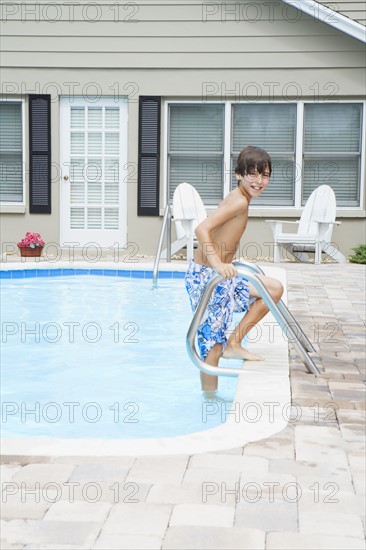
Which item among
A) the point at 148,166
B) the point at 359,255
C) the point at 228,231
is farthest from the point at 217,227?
the point at 148,166

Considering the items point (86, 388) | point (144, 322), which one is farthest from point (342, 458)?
point (144, 322)

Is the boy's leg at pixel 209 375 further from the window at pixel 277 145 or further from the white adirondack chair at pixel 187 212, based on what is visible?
the window at pixel 277 145

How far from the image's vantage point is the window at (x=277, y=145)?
1083 centimetres

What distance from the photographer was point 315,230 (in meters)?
9.98

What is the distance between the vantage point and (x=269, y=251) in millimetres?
10867

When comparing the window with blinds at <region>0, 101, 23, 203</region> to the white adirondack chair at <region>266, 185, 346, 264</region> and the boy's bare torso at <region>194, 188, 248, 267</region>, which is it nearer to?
the white adirondack chair at <region>266, 185, 346, 264</region>

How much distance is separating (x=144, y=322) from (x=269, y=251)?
4023 millimetres

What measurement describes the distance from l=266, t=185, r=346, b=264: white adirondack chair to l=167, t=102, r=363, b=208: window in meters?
0.79

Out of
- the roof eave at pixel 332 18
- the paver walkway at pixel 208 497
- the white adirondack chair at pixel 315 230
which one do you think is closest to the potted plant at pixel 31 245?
the white adirondack chair at pixel 315 230

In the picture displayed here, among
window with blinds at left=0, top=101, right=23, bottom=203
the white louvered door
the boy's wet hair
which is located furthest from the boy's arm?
window with blinds at left=0, top=101, right=23, bottom=203

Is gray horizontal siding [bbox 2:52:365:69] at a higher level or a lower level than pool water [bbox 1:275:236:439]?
higher

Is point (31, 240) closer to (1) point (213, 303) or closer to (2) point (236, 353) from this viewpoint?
(2) point (236, 353)

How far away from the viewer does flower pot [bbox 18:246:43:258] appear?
10352 millimetres

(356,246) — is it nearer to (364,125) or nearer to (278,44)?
(364,125)
